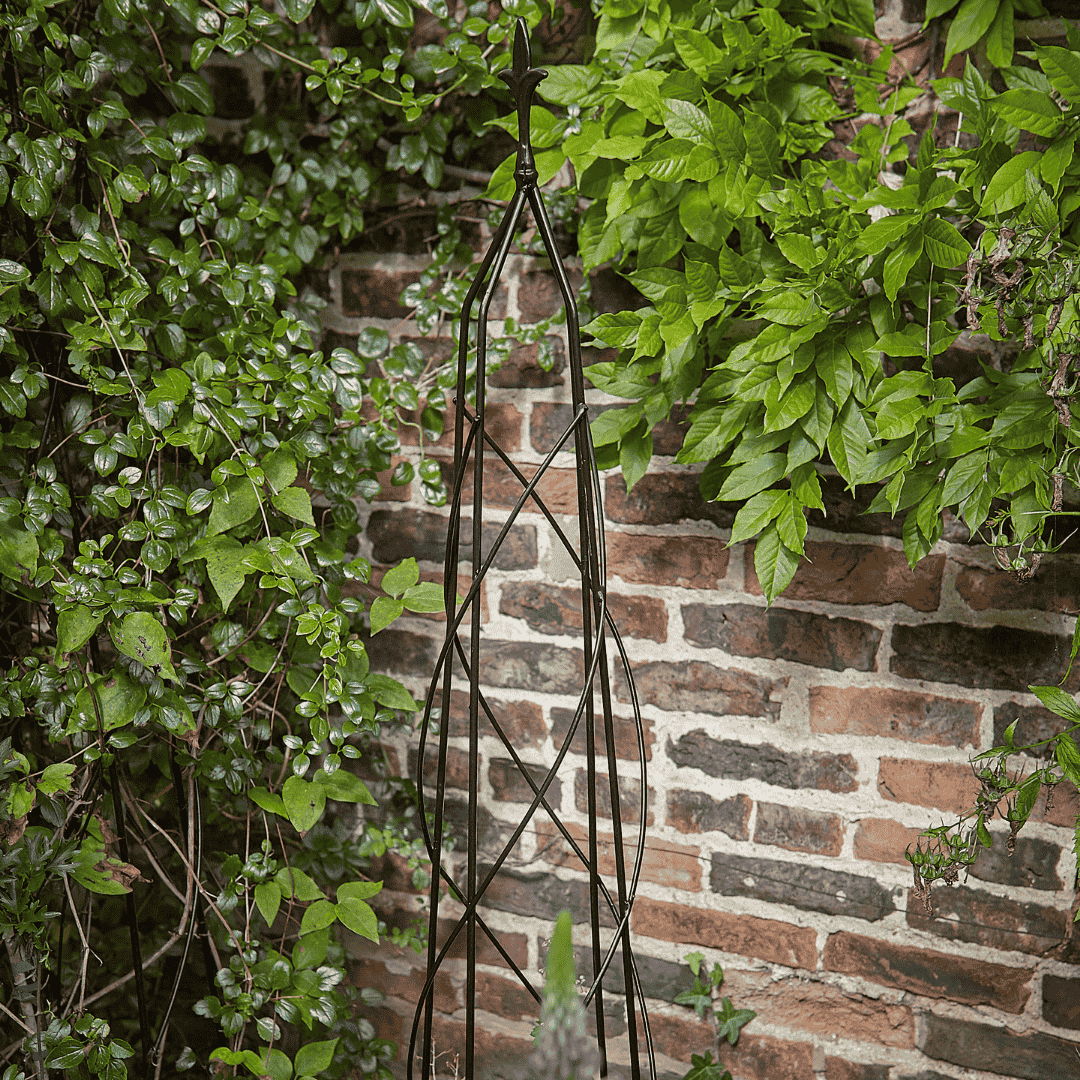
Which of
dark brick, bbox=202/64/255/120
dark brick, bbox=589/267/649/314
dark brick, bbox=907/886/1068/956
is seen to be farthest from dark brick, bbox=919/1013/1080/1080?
dark brick, bbox=202/64/255/120

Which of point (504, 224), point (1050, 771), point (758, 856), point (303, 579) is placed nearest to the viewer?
point (504, 224)

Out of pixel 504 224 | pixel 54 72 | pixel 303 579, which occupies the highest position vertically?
pixel 54 72

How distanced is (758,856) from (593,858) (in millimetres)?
438

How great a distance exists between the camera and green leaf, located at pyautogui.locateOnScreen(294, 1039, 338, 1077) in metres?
0.93

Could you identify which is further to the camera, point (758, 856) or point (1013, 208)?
point (758, 856)

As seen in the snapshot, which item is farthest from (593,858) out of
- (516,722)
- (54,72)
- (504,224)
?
(54,72)

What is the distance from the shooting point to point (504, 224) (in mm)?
646

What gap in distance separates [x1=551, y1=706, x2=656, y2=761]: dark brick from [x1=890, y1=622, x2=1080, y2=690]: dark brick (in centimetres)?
34

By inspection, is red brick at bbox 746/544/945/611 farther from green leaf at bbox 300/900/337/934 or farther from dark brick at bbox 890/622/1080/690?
green leaf at bbox 300/900/337/934

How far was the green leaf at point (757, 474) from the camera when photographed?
0.83m

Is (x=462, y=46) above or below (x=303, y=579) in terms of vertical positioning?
above

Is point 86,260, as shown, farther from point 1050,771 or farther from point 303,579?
point 1050,771

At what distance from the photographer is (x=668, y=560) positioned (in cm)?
100

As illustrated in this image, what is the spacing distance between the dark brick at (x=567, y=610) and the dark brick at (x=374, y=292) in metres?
0.44
